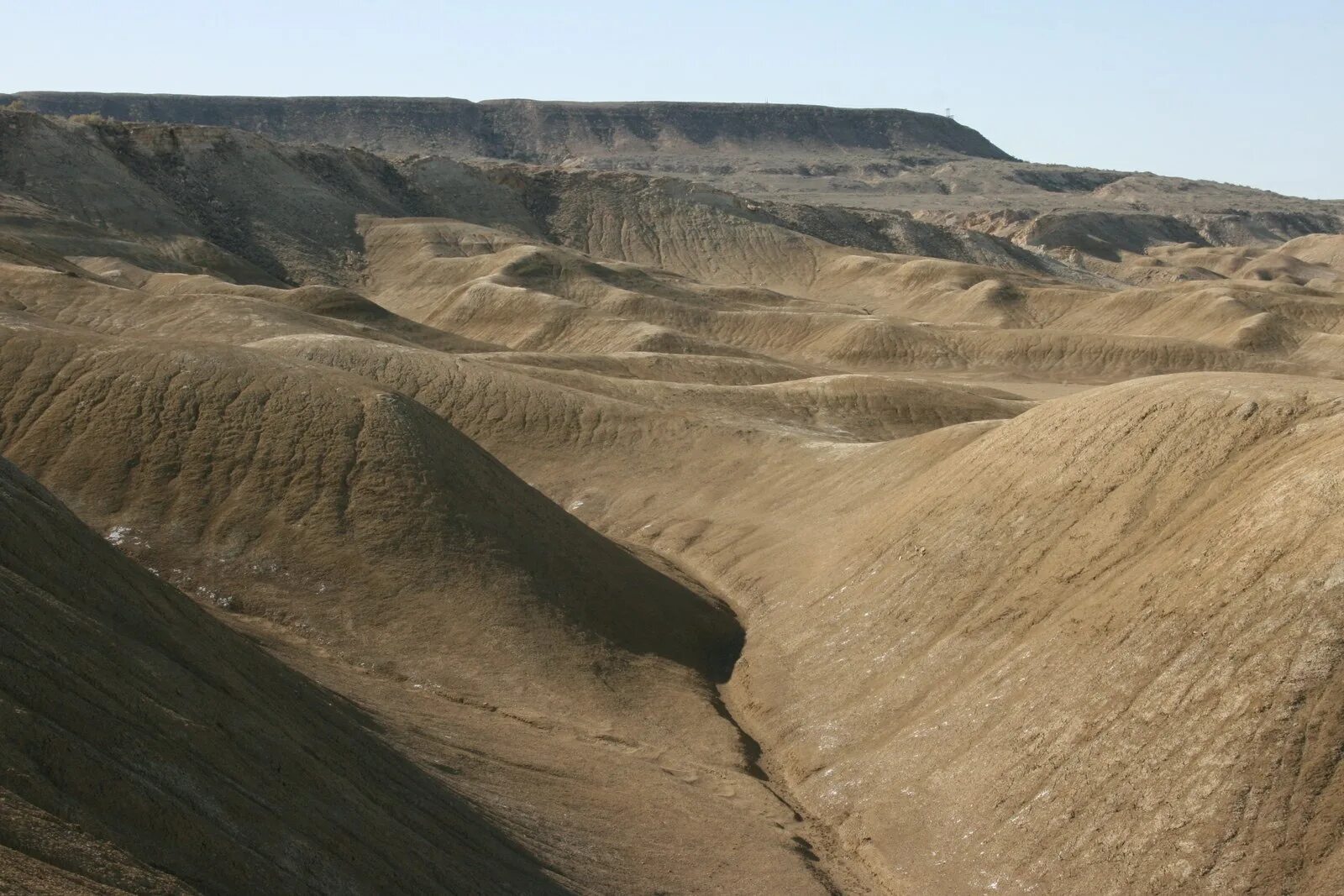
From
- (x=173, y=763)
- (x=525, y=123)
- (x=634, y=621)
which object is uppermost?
(x=525, y=123)

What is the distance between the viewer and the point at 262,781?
1152 cm

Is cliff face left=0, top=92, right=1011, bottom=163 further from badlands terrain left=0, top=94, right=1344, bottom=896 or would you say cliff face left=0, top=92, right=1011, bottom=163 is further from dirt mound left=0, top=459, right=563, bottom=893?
dirt mound left=0, top=459, right=563, bottom=893

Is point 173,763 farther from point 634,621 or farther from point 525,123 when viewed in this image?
point 525,123

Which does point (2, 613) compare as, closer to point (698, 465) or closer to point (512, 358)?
point (698, 465)

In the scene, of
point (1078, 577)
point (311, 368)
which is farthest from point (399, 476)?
point (1078, 577)

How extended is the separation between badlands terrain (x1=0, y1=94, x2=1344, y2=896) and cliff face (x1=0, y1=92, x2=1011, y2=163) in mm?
97260

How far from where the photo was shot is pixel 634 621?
77.8ft

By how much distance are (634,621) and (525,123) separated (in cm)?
13976

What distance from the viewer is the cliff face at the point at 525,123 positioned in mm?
139125

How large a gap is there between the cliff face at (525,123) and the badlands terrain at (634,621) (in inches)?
3829

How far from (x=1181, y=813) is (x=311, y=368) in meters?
18.9

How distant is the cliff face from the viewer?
139m

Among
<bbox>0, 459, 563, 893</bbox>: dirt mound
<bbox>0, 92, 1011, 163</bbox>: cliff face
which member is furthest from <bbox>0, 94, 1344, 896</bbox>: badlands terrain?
<bbox>0, 92, 1011, 163</bbox>: cliff face

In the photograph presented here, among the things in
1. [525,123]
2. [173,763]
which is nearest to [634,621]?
[173,763]
